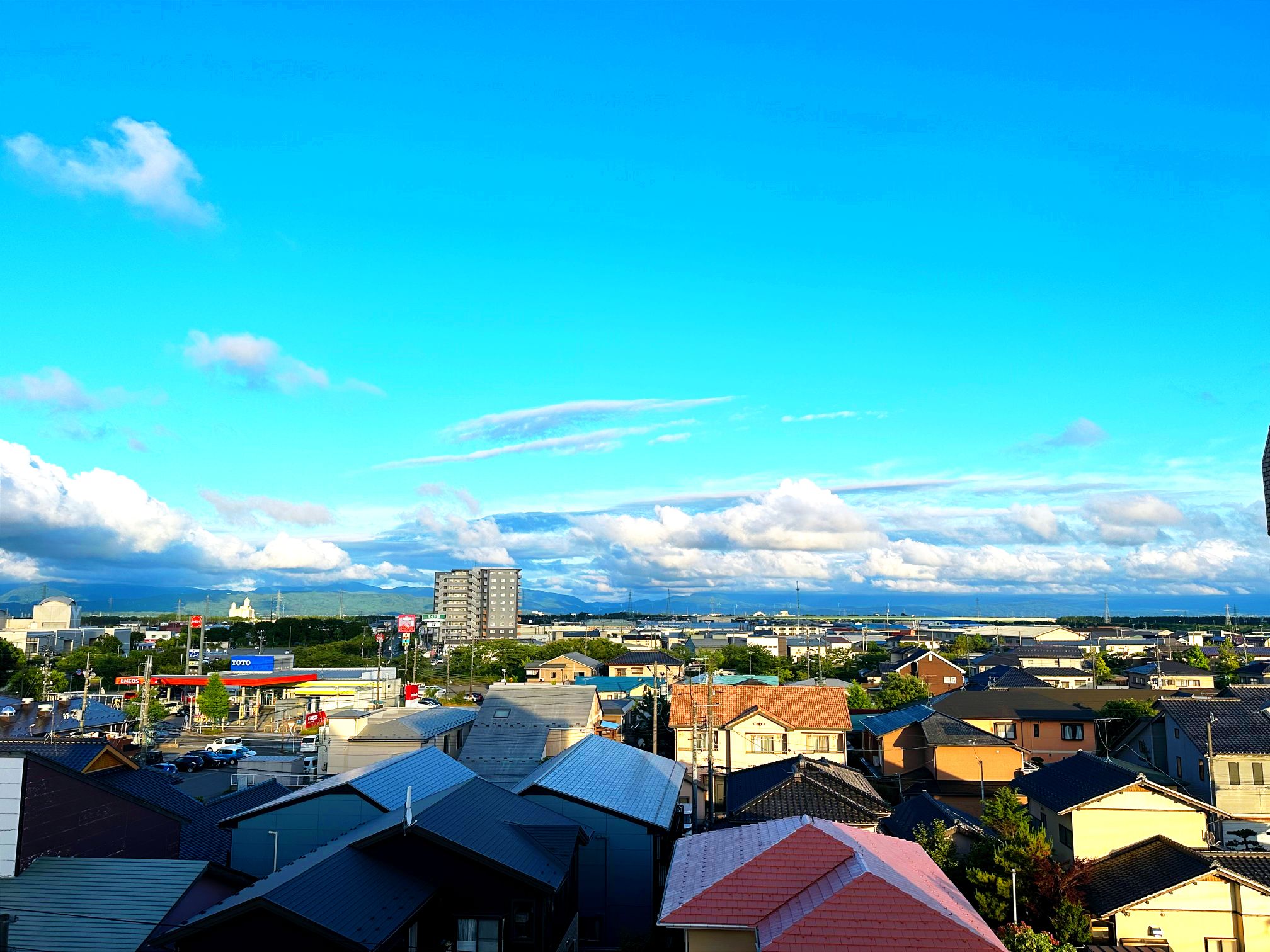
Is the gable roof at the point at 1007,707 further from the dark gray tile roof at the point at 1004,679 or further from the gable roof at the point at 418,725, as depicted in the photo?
the gable roof at the point at 418,725

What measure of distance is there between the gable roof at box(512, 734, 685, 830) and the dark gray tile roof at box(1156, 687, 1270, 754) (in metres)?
18.3

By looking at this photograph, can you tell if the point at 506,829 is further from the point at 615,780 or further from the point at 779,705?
the point at 779,705

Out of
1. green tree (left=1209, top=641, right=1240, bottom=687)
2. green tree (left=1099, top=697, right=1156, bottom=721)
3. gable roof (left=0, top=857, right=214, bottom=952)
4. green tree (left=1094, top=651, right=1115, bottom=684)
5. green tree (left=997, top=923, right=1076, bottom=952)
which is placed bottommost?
green tree (left=1094, top=651, right=1115, bottom=684)

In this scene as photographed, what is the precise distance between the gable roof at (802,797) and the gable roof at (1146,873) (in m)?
5.30

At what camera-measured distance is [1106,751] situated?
127ft

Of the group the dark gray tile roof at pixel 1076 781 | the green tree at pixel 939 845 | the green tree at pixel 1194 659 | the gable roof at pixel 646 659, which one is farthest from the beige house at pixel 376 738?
the green tree at pixel 1194 659

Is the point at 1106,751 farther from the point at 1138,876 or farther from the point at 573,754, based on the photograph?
the point at 573,754

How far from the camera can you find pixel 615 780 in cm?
2339

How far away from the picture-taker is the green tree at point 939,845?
19562mm

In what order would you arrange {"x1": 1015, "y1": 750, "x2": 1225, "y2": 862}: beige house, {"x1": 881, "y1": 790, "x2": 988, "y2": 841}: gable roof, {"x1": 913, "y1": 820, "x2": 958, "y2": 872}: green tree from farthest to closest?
{"x1": 881, "y1": 790, "x2": 988, "y2": 841}: gable roof
{"x1": 1015, "y1": 750, "x2": 1225, "y2": 862}: beige house
{"x1": 913, "y1": 820, "x2": 958, "y2": 872}: green tree

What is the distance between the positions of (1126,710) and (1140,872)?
3077 centimetres

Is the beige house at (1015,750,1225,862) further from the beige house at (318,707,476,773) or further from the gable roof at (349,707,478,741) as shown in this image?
the gable roof at (349,707,478,741)

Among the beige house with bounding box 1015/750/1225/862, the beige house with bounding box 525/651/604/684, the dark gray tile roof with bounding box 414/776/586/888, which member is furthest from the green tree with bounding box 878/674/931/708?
the dark gray tile roof with bounding box 414/776/586/888

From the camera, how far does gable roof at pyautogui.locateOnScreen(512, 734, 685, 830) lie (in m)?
20.7
